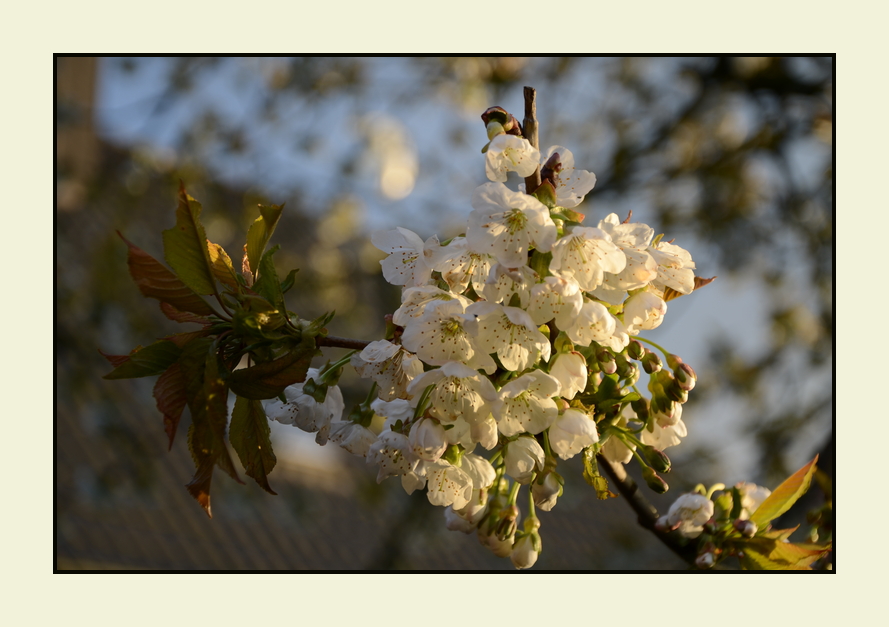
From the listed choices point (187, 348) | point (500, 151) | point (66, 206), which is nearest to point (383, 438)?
point (187, 348)

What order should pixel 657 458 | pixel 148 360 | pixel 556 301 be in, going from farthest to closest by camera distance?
pixel 657 458, pixel 148 360, pixel 556 301

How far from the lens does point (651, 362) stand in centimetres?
88

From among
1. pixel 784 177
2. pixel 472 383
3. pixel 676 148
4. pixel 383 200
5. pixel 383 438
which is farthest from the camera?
pixel 383 200

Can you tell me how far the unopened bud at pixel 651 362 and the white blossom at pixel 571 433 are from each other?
105 mm

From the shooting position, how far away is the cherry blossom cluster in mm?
775

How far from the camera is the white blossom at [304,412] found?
3.18ft

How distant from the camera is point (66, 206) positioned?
5.63 meters

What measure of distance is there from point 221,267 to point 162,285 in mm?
79

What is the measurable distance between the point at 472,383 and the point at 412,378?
94 mm

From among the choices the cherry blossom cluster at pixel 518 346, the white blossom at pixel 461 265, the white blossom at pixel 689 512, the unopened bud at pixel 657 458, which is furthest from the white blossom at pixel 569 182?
the white blossom at pixel 689 512

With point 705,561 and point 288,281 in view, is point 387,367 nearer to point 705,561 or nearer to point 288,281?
point 288,281

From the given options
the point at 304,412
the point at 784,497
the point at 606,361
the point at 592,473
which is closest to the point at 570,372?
the point at 606,361

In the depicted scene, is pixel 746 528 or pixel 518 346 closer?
pixel 518 346

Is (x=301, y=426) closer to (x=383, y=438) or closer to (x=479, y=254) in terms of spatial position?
(x=383, y=438)
